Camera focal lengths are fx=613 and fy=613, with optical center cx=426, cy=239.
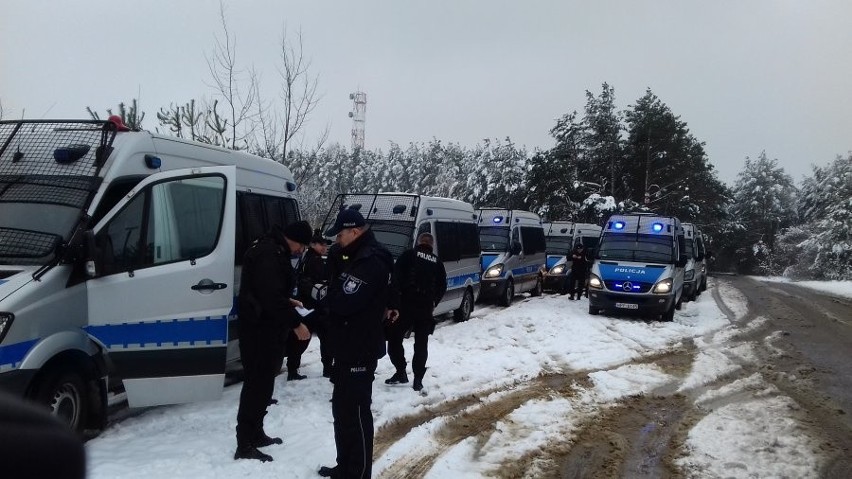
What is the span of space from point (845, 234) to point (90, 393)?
53.0 meters

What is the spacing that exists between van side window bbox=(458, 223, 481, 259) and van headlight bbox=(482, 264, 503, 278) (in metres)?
1.75

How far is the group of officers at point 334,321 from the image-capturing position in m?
4.27

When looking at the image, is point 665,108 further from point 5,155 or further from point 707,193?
point 5,155

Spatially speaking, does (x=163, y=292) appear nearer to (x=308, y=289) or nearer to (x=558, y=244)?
(x=308, y=289)

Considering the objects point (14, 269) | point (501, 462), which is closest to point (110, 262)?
point (14, 269)

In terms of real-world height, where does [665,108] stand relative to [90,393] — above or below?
above

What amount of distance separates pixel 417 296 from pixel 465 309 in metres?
6.24

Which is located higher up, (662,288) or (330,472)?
(662,288)

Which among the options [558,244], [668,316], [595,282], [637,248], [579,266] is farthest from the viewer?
[558,244]

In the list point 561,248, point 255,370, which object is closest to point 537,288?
point 561,248

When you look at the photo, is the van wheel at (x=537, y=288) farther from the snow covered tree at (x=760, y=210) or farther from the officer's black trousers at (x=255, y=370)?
the snow covered tree at (x=760, y=210)

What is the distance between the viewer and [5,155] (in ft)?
18.2

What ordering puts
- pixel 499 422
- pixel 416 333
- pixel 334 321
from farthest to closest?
1. pixel 416 333
2. pixel 499 422
3. pixel 334 321

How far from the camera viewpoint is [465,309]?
13.4 metres
